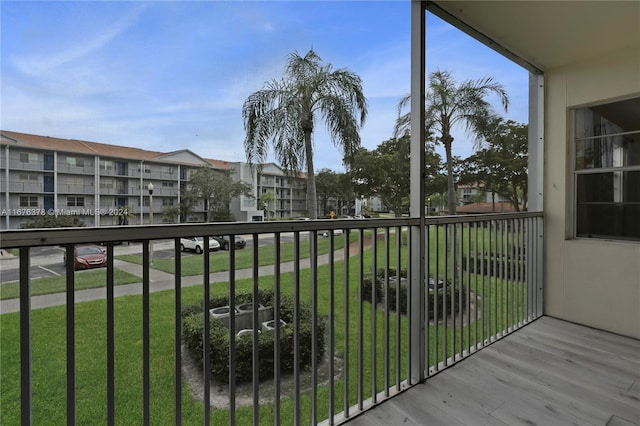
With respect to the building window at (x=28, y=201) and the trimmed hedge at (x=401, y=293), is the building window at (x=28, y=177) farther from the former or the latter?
the trimmed hedge at (x=401, y=293)

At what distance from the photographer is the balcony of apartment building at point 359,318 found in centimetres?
106

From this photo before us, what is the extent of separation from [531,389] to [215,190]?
213 centimetres

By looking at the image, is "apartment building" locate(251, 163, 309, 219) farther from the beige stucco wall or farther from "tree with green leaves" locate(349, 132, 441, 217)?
the beige stucco wall

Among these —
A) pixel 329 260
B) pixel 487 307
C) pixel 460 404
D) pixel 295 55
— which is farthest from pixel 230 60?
pixel 487 307

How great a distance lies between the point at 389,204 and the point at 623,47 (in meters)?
2.62

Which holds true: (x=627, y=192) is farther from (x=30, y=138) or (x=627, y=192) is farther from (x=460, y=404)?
(x=30, y=138)

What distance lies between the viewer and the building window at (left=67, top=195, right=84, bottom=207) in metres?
0.88

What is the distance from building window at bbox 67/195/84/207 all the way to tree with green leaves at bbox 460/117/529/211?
2.27m

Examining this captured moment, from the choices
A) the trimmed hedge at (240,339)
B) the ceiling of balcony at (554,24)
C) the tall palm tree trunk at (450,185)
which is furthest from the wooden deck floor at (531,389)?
the ceiling of balcony at (554,24)

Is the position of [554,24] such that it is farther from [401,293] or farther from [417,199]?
[401,293]

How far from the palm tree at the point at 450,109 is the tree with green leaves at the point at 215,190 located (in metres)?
1.17

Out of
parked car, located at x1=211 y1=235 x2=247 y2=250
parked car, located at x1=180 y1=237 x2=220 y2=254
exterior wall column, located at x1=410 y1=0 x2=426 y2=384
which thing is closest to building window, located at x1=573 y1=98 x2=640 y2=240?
exterior wall column, located at x1=410 y1=0 x2=426 y2=384

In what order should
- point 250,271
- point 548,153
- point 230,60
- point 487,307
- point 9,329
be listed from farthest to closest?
point 548,153
point 487,307
point 250,271
point 230,60
point 9,329

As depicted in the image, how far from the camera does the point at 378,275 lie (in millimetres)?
1854
